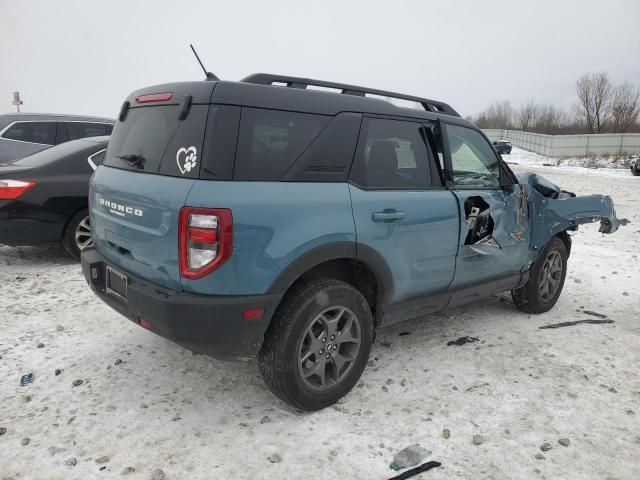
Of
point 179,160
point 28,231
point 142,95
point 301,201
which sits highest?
point 142,95

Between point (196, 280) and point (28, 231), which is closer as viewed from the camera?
point (196, 280)

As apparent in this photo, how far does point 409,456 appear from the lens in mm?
2539

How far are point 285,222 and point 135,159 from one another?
1103 millimetres

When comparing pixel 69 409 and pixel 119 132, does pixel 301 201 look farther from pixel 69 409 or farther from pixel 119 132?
pixel 69 409

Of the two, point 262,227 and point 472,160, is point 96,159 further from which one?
point 472,160

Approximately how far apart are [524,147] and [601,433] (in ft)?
182

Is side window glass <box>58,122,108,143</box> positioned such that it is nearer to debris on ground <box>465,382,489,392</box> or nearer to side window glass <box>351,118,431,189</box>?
side window glass <box>351,118,431,189</box>

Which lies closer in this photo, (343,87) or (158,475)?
(158,475)

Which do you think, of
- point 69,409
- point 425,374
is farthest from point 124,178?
point 425,374

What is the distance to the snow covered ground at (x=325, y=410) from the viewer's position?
2.47 m

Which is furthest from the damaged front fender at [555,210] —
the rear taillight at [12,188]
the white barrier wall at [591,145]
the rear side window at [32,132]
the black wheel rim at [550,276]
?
the white barrier wall at [591,145]

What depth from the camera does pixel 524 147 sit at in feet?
173

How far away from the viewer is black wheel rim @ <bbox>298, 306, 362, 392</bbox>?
9.36ft

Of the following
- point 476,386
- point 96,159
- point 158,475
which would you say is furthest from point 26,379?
point 96,159
